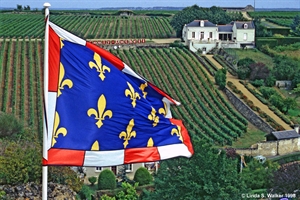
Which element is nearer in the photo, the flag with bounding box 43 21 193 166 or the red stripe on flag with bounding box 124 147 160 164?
the flag with bounding box 43 21 193 166

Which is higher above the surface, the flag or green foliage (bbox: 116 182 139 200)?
the flag

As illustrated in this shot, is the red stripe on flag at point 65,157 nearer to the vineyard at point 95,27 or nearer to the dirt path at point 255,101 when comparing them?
the dirt path at point 255,101

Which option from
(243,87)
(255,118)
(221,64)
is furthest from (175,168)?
(221,64)

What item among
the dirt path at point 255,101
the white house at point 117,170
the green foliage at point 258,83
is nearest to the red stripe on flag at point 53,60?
the white house at point 117,170

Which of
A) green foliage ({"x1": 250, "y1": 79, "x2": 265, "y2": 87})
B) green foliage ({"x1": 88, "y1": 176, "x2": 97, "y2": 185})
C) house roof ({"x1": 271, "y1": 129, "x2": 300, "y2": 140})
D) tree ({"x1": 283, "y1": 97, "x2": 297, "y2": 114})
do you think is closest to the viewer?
green foliage ({"x1": 88, "y1": 176, "x2": 97, "y2": 185})

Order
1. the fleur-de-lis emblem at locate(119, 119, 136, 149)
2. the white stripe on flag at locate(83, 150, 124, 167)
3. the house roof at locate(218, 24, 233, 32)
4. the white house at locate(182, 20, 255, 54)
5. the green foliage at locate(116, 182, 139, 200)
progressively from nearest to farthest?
the white stripe on flag at locate(83, 150, 124, 167), the fleur-de-lis emblem at locate(119, 119, 136, 149), the green foliage at locate(116, 182, 139, 200), the white house at locate(182, 20, 255, 54), the house roof at locate(218, 24, 233, 32)

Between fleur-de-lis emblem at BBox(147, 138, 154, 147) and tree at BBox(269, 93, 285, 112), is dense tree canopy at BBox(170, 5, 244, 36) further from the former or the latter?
fleur-de-lis emblem at BBox(147, 138, 154, 147)

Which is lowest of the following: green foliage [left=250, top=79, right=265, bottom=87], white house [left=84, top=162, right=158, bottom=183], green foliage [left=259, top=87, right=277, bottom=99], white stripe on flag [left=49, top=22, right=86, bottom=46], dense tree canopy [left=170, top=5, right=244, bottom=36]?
white house [left=84, top=162, right=158, bottom=183]

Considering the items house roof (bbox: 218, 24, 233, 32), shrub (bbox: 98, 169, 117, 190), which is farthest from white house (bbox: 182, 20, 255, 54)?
shrub (bbox: 98, 169, 117, 190)
